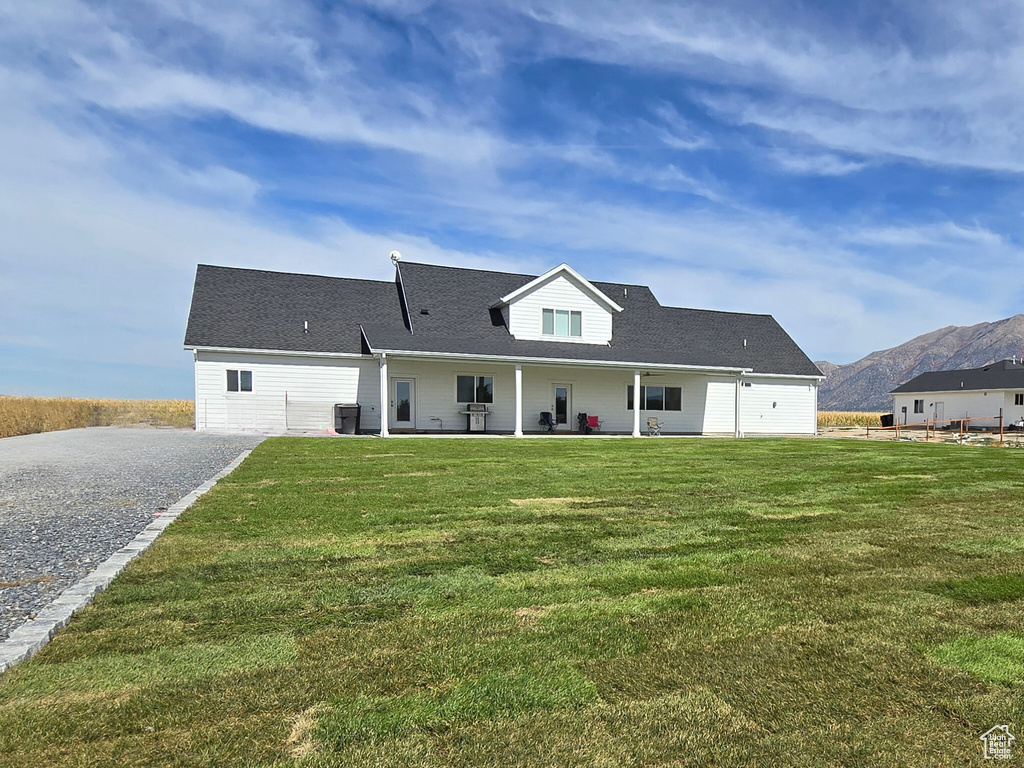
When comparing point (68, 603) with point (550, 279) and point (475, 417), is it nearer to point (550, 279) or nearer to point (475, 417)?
point (475, 417)

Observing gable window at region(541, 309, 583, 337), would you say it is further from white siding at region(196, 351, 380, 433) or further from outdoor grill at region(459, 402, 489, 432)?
white siding at region(196, 351, 380, 433)

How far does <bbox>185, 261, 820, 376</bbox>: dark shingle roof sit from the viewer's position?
21469 millimetres

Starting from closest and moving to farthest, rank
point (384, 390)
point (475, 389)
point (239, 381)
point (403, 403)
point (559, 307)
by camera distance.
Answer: point (384, 390), point (239, 381), point (403, 403), point (475, 389), point (559, 307)

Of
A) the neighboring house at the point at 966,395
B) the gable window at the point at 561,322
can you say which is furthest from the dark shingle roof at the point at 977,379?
the gable window at the point at 561,322

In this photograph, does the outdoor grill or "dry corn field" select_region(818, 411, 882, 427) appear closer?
the outdoor grill

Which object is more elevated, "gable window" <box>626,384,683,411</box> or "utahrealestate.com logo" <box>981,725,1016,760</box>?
"gable window" <box>626,384,683,411</box>

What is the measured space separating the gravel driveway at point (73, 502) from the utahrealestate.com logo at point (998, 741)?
428 centimetres

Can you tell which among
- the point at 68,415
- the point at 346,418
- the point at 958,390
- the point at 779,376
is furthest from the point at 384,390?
the point at 958,390

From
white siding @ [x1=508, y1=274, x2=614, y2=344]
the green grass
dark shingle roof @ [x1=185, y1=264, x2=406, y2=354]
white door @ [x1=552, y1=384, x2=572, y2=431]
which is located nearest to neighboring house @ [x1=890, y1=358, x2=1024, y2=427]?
white siding @ [x1=508, y1=274, x2=614, y2=344]

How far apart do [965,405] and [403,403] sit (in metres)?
45.6

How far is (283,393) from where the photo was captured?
69.9 feet

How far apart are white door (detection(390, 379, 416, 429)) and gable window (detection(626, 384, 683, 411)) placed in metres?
8.96

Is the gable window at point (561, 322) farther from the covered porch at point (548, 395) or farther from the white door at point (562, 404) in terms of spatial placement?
the white door at point (562, 404)

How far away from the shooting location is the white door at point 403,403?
22141mm
